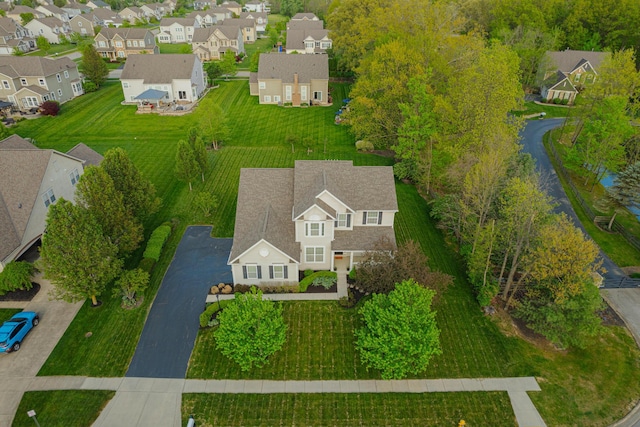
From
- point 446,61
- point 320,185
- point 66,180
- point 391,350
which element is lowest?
point 391,350

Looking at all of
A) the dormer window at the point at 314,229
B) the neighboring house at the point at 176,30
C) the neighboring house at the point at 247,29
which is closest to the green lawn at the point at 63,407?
the dormer window at the point at 314,229

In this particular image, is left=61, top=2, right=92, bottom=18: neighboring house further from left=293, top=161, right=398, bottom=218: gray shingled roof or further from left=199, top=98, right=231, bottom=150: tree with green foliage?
left=293, top=161, right=398, bottom=218: gray shingled roof

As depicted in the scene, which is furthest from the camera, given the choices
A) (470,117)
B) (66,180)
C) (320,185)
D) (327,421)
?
(470,117)

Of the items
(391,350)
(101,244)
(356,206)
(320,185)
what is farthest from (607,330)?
(101,244)

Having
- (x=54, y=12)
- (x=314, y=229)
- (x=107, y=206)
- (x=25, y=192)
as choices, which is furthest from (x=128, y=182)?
(x=54, y=12)

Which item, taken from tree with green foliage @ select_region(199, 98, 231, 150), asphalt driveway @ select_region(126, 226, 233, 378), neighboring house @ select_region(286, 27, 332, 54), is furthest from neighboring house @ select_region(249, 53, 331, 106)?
asphalt driveway @ select_region(126, 226, 233, 378)

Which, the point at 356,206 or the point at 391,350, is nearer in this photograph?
the point at 391,350

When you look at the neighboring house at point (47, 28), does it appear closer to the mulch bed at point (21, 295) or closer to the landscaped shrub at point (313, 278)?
the mulch bed at point (21, 295)

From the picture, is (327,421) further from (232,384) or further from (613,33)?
(613,33)
